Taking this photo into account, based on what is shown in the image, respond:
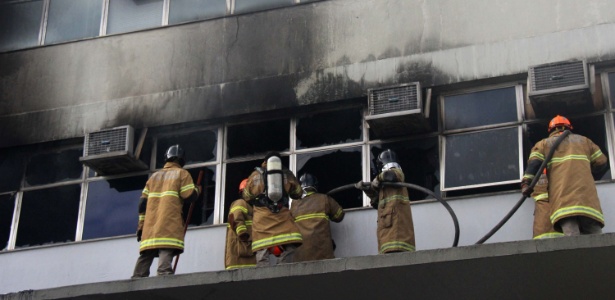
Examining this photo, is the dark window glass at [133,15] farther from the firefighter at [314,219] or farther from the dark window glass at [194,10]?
the firefighter at [314,219]

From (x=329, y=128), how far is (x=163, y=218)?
2.72 metres

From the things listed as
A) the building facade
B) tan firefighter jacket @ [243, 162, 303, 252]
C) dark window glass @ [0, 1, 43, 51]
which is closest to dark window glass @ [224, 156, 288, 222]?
the building facade

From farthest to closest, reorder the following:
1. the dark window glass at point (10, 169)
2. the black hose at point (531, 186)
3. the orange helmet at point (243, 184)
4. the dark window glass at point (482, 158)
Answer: the dark window glass at point (10, 169)
the dark window glass at point (482, 158)
the orange helmet at point (243, 184)
the black hose at point (531, 186)

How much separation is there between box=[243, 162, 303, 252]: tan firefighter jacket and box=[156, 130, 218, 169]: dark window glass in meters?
2.23

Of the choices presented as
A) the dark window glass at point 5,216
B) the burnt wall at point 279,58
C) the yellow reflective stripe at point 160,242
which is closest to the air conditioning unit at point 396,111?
the burnt wall at point 279,58

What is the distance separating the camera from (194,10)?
1388cm

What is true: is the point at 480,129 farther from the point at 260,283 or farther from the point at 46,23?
the point at 46,23

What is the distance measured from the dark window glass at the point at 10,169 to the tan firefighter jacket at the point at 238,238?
140 inches

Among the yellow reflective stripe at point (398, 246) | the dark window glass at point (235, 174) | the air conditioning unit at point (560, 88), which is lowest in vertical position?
the yellow reflective stripe at point (398, 246)

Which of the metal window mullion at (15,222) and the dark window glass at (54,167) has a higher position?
the dark window glass at (54,167)

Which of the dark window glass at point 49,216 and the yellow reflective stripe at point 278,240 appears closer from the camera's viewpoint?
the yellow reflective stripe at point 278,240

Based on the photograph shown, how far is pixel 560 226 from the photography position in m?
10.3

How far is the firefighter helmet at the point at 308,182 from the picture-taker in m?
11.9

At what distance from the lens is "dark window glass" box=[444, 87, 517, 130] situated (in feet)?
39.7
